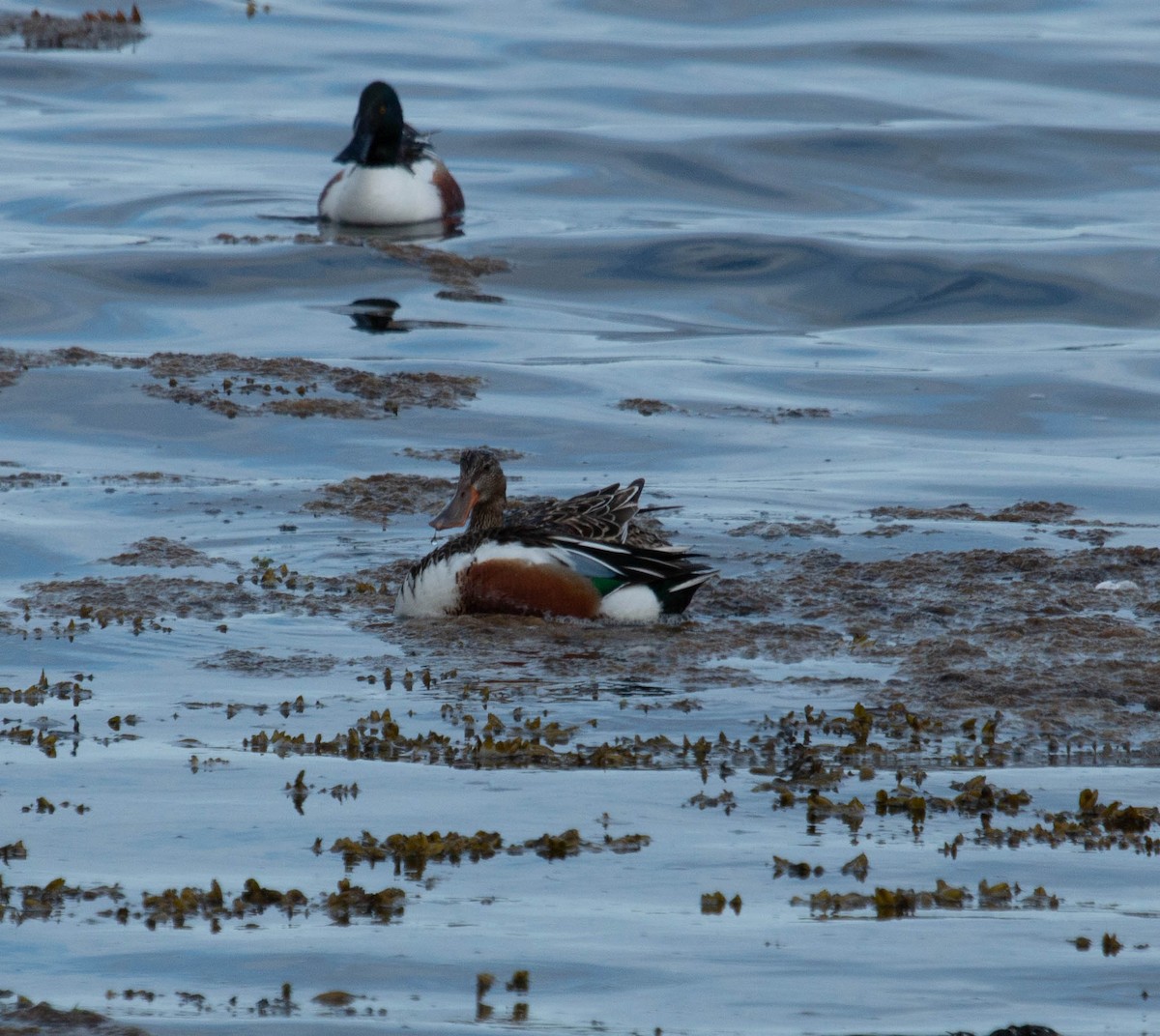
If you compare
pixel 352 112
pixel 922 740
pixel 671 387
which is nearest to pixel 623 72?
pixel 352 112

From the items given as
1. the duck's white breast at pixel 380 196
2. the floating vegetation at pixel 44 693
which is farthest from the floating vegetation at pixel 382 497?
the duck's white breast at pixel 380 196

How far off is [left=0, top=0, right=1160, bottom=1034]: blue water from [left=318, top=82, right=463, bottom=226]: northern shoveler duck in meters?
0.45

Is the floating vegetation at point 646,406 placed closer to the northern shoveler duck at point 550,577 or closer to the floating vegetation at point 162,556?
the floating vegetation at point 162,556

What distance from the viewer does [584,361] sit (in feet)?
50.6

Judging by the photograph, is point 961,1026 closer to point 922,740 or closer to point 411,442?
point 922,740

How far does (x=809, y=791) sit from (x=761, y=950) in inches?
50.8

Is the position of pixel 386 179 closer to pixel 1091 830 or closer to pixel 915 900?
pixel 1091 830

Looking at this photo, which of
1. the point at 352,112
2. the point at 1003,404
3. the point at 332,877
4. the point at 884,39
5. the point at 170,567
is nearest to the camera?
the point at 332,877

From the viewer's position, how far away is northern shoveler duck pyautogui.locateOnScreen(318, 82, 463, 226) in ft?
67.9

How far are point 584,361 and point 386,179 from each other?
615cm

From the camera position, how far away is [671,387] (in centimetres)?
1455

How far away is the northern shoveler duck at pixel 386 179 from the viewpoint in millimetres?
20688

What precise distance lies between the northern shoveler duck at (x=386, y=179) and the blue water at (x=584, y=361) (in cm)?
45

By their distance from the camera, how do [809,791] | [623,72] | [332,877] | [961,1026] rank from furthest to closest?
[623,72]
[809,791]
[332,877]
[961,1026]
